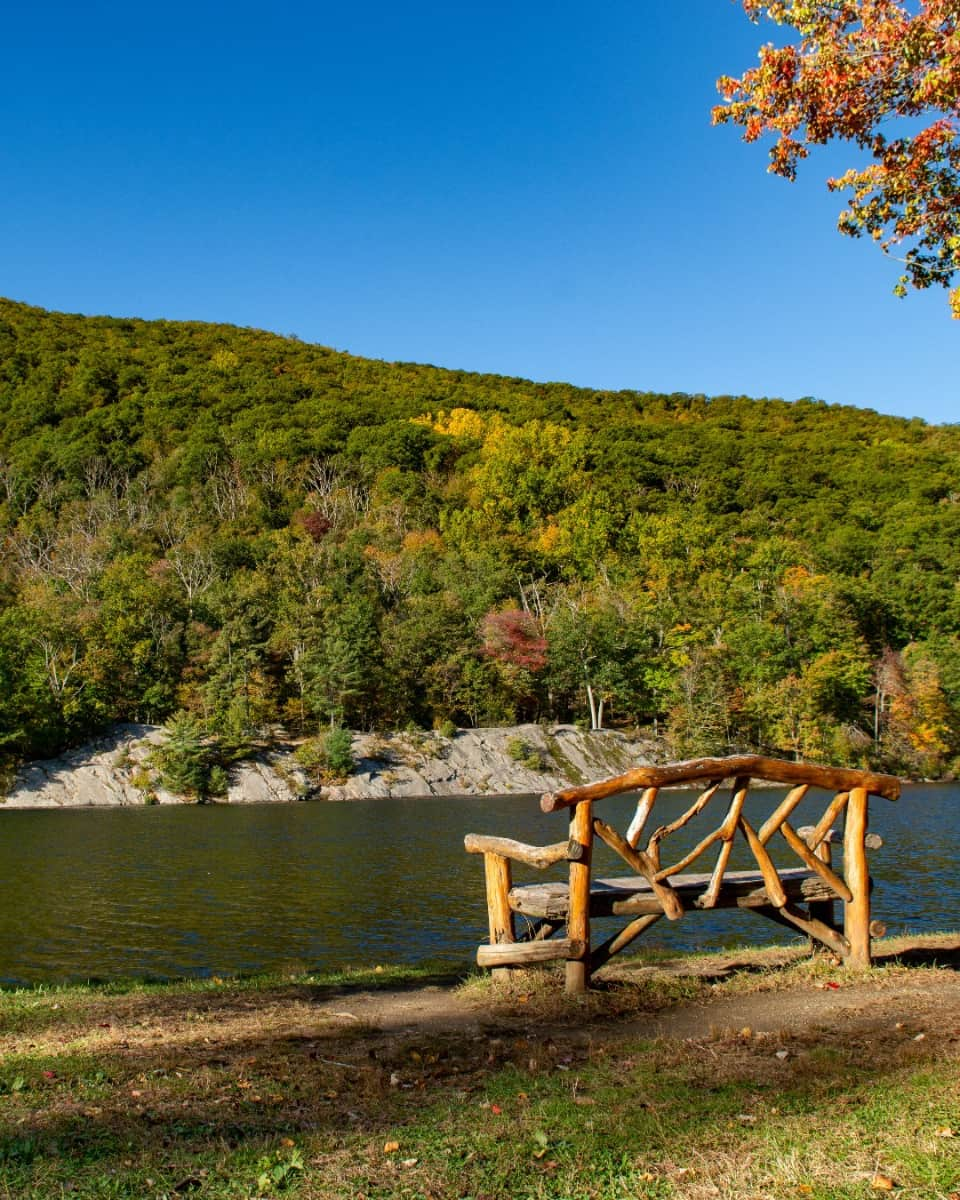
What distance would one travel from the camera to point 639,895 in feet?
36.8

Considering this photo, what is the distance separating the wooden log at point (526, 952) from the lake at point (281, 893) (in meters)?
6.04

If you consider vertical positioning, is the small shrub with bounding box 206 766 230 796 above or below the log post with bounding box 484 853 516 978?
below

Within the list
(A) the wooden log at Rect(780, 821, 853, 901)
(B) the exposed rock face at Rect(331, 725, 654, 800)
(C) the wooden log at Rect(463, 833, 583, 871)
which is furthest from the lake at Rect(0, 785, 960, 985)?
(B) the exposed rock face at Rect(331, 725, 654, 800)

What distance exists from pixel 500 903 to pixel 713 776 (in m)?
3.06

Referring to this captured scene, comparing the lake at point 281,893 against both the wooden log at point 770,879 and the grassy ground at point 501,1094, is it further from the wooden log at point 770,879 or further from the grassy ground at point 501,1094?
the grassy ground at point 501,1094

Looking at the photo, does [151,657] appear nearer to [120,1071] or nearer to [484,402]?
[120,1071]

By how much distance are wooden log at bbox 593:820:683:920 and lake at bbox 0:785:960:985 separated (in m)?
6.94

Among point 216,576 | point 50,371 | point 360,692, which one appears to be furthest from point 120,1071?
point 50,371

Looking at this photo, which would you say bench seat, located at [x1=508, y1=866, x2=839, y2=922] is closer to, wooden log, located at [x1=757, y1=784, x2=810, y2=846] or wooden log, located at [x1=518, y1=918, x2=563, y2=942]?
wooden log, located at [x1=518, y1=918, x2=563, y2=942]

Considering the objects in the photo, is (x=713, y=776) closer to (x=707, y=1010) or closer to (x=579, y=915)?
(x=579, y=915)

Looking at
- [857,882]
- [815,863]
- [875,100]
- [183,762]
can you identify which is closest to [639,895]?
[815,863]

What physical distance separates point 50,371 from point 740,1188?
14386cm

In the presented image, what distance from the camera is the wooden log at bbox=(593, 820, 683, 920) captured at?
1059 centimetres

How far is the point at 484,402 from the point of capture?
151000mm
